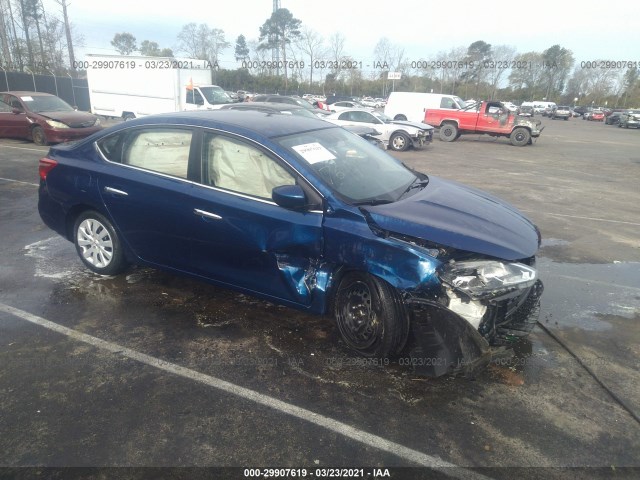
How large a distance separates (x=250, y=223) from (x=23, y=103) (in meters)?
13.2

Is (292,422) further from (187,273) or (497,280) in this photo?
(187,273)

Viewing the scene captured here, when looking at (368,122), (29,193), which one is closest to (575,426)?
(29,193)

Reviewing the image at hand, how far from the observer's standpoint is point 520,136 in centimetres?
1997

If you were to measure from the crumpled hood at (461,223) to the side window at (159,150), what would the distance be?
1703 mm

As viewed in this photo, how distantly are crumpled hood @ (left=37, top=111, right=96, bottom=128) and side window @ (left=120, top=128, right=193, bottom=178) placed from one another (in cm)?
1025

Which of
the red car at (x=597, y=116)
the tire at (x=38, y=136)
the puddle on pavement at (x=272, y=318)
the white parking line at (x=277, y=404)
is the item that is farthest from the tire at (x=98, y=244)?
the red car at (x=597, y=116)

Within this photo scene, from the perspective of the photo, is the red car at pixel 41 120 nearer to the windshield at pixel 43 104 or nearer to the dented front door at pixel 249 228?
the windshield at pixel 43 104

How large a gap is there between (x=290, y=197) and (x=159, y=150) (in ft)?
5.10

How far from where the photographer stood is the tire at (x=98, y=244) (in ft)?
14.4

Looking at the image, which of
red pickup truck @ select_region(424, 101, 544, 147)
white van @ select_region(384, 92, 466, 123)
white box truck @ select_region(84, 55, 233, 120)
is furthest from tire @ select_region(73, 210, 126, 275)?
white van @ select_region(384, 92, 466, 123)

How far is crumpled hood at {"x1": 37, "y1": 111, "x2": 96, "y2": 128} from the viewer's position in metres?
12.8

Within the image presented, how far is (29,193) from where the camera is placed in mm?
7961

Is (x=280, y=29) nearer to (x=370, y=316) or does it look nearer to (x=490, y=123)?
(x=490, y=123)

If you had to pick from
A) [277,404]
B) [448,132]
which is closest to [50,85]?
[448,132]
